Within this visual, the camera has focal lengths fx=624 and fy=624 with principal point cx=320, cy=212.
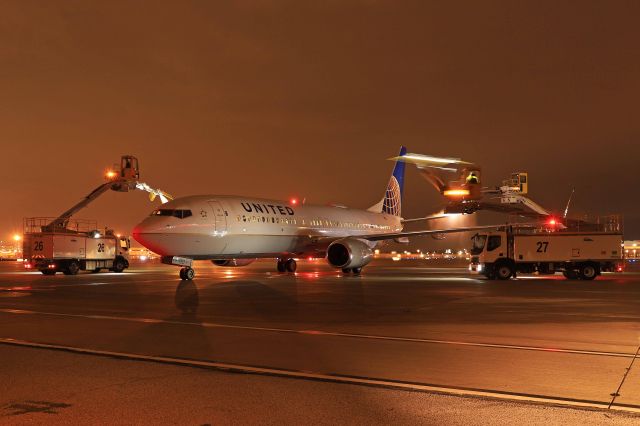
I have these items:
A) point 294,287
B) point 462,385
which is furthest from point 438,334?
point 294,287

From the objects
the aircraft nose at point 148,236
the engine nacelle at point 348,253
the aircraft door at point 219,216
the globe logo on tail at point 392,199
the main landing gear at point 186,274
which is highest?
the globe logo on tail at point 392,199

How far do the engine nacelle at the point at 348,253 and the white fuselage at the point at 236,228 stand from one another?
7.97 ft

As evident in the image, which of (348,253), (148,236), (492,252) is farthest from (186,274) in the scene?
(492,252)

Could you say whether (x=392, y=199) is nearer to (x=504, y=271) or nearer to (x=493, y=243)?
(x=493, y=243)

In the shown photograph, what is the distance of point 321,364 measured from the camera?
26.2 feet

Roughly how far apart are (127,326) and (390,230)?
36.0 metres

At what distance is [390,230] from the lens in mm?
46688

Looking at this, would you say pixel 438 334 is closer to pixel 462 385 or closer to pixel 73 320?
pixel 462 385

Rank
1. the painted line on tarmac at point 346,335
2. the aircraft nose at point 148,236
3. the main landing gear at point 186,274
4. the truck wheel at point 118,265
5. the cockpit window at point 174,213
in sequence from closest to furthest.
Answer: the painted line on tarmac at point 346,335 < the aircraft nose at point 148,236 < the cockpit window at point 174,213 < the main landing gear at point 186,274 < the truck wheel at point 118,265

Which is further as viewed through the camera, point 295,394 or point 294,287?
point 294,287

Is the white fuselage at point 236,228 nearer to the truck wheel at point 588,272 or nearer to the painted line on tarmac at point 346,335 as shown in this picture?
the painted line on tarmac at point 346,335

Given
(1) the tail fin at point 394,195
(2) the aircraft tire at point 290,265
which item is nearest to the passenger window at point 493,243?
(2) the aircraft tire at point 290,265

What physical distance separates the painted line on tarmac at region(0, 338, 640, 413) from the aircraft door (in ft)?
62.8

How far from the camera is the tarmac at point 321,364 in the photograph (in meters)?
5.80
